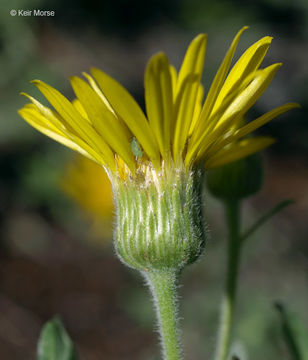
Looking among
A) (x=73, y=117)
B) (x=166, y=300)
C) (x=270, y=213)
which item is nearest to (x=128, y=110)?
(x=73, y=117)

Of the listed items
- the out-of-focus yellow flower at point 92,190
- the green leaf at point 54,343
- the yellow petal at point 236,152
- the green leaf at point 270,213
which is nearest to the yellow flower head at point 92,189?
the out-of-focus yellow flower at point 92,190

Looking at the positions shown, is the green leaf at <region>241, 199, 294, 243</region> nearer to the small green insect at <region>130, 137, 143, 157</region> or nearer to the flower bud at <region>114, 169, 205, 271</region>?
the flower bud at <region>114, 169, 205, 271</region>

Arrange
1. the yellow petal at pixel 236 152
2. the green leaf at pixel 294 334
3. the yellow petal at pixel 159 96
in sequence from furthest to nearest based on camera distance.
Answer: the green leaf at pixel 294 334 < the yellow petal at pixel 236 152 < the yellow petal at pixel 159 96

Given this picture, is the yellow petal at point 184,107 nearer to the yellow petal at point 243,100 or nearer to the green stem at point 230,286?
the yellow petal at point 243,100

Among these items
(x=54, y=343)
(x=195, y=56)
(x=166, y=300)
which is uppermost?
(x=195, y=56)

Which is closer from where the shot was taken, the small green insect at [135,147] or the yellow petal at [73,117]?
the yellow petal at [73,117]

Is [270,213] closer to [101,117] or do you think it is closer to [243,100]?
[243,100]

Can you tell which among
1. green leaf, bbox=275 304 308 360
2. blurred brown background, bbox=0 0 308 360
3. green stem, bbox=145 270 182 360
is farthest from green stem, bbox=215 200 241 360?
blurred brown background, bbox=0 0 308 360

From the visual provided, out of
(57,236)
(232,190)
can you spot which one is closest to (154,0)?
(57,236)
